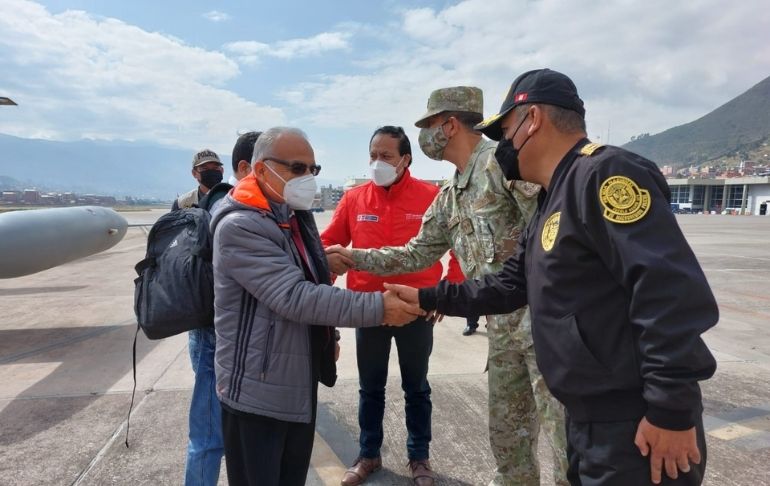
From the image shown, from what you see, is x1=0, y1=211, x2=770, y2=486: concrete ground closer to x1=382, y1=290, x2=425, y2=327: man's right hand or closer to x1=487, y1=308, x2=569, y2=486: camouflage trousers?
x1=487, y1=308, x2=569, y2=486: camouflage trousers

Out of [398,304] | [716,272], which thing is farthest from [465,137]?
[716,272]

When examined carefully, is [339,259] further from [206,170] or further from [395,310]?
[206,170]

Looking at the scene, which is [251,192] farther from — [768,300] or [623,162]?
[768,300]

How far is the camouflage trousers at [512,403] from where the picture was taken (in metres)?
2.23

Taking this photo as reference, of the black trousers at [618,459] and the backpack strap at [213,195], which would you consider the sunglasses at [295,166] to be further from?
the black trousers at [618,459]

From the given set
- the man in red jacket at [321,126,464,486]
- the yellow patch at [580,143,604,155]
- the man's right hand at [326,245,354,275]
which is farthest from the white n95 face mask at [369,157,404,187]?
the yellow patch at [580,143,604,155]

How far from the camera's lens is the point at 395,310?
1.93 m

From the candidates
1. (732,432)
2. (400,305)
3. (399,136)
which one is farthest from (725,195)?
(400,305)

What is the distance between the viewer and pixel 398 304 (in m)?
1.94

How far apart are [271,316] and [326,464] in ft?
5.70

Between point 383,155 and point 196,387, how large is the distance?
1.86 m

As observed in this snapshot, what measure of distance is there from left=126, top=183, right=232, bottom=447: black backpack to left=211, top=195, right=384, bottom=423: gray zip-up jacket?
0.30 m

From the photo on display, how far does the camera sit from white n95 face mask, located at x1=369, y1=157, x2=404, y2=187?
313 centimetres

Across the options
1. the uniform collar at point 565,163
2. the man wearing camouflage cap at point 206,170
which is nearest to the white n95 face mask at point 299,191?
the uniform collar at point 565,163
